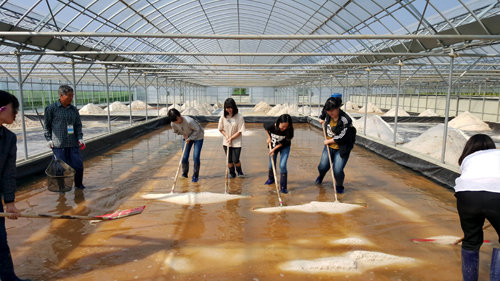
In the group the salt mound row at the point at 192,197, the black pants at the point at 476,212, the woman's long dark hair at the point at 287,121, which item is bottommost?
the salt mound row at the point at 192,197

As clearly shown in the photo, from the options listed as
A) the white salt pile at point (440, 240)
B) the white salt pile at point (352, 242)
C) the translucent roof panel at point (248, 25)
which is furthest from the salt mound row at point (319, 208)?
the translucent roof panel at point (248, 25)

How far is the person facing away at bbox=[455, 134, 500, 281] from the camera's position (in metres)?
2.55

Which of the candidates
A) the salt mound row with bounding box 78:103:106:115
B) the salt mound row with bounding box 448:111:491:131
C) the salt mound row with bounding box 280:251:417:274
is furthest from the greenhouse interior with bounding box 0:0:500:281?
the salt mound row with bounding box 78:103:106:115

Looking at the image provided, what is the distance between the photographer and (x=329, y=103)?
17.6 ft

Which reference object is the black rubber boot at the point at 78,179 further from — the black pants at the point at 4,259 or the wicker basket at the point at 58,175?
the black pants at the point at 4,259

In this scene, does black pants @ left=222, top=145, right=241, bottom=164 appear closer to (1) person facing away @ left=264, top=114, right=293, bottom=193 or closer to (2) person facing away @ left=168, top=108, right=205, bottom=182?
(2) person facing away @ left=168, top=108, right=205, bottom=182

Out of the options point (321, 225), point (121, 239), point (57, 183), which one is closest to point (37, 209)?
point (57, 183)

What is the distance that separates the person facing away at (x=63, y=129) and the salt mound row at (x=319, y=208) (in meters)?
3.19

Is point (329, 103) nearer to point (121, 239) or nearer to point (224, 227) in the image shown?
point (224, 227)

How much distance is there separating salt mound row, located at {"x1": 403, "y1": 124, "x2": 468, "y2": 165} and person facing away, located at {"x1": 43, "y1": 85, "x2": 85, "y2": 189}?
7922 millimetres

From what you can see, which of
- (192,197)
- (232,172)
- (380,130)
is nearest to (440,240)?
(192,197)

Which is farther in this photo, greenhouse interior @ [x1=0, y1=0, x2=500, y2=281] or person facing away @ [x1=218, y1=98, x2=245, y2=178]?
person facing away @ [x1=218, y1=98, x2=245, y2=178]

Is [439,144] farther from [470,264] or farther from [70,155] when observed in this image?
[70,155]

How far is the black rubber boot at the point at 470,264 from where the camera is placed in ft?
9.10
